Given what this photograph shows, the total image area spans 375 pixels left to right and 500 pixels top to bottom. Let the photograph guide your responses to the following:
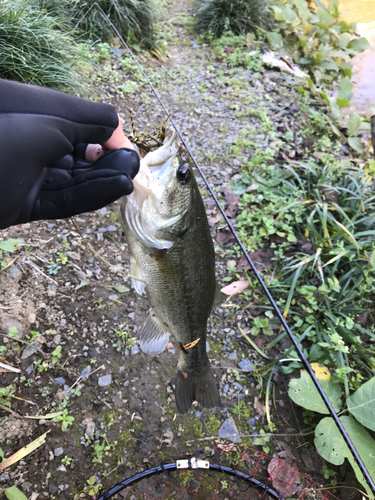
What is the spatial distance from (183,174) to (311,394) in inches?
78.6

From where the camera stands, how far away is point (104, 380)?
2475 millimetres

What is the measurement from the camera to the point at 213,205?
3.93 meters

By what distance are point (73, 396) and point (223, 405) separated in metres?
1.21

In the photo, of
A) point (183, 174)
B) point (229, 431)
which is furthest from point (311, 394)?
point (183, 174)

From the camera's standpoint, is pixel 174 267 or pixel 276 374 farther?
pixel 276 374

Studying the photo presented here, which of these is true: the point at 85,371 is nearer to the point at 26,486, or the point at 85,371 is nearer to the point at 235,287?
the point at 26,486

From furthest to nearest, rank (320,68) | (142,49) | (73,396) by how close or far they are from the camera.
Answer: (320,68)
(142,49)
(73,396)

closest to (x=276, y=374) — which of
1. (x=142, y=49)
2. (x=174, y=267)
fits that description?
(x=174, y=267)

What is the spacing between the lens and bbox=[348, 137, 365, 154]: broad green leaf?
15.4ft

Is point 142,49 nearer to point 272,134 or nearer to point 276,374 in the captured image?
point 272,134

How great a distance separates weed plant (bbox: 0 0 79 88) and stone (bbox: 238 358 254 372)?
368 centimetres

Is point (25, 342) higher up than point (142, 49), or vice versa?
point (142, 49)

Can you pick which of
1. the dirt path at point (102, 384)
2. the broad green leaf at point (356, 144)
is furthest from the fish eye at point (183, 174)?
the broad green leaf at point (356, 144)

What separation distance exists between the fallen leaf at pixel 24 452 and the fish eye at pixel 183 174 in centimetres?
193
